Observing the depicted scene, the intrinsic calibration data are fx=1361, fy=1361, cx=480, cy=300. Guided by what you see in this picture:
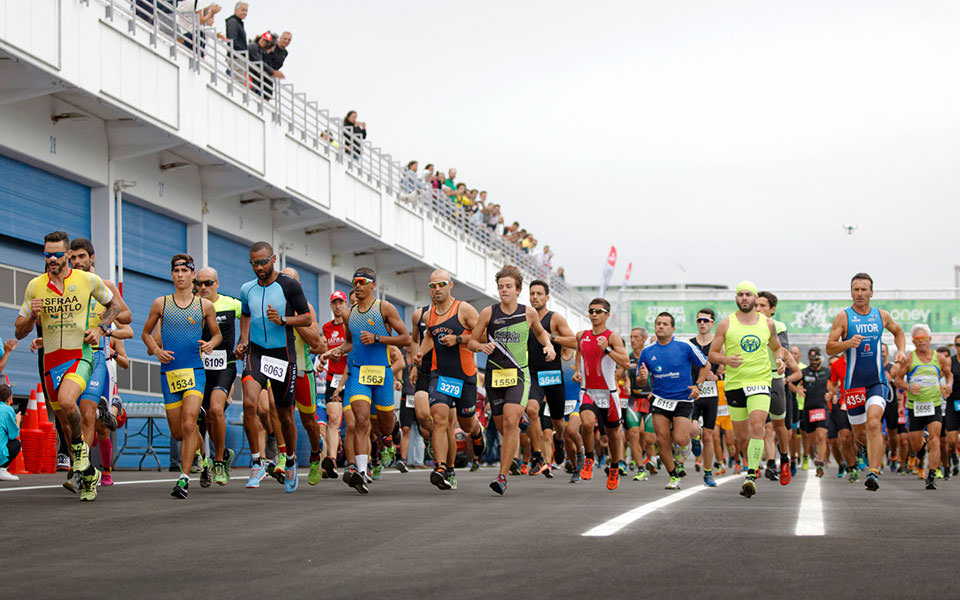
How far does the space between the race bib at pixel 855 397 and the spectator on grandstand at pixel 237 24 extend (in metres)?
13.7

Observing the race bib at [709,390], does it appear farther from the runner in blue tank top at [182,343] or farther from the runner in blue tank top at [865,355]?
the runner in blue tank top at [182,343]

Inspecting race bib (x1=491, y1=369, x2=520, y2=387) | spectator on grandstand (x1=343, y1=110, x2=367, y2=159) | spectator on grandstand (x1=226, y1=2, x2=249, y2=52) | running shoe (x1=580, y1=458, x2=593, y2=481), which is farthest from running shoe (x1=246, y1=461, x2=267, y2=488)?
spectator on grandstand (x1=343, y1=110, x2=367, y2=159)

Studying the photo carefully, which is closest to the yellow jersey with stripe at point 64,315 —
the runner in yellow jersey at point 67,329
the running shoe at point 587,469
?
the runner in yellow jersey at point 67,329

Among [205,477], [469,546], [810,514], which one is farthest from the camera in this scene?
[205,477]

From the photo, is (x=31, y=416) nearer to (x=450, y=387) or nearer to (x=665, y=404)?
(x=450, y=387)

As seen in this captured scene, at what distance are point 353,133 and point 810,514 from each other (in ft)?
72.6

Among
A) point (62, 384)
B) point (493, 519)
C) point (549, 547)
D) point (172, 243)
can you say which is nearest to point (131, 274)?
point (172, 243)

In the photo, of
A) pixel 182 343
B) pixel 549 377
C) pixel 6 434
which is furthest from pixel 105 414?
pixel 549 377

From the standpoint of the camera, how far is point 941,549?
25.0 ft

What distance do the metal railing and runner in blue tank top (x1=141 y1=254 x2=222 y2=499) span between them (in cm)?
790

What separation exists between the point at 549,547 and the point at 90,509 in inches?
178

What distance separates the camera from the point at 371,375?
14.0m

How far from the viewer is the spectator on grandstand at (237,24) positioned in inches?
967

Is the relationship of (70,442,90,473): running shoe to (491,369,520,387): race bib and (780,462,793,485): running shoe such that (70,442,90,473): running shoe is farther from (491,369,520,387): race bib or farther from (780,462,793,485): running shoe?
(780,462,793,485): running shoe
